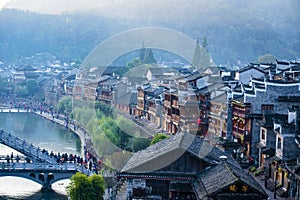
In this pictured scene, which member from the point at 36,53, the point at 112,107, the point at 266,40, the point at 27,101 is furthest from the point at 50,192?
the point at 36,53

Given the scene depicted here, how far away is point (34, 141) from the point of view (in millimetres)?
50875

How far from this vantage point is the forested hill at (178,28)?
138 metres

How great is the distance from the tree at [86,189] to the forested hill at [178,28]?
344 ft

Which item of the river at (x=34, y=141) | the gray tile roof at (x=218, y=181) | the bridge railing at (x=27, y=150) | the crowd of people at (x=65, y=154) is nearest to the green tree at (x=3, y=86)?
the crowd of people at (x=65, y=154)

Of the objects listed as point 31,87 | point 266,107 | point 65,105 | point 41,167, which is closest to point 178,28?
point 31,87

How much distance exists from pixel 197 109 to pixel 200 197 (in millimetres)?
24133

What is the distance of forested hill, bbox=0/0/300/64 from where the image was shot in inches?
5413

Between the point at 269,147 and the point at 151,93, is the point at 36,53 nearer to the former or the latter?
the point at 151,93

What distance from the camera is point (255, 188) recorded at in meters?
16.1

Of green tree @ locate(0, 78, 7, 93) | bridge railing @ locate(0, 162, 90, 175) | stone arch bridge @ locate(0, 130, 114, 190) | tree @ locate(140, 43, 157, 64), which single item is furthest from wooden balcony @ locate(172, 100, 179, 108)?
green tree @ locate(0, 78, 7, 93)

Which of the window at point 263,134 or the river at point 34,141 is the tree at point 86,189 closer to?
the river at point 34,141

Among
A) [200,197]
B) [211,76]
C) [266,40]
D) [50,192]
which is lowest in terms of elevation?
[50,192]

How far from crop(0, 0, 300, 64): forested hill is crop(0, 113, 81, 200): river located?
225 ft

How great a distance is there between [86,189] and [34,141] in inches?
1065
